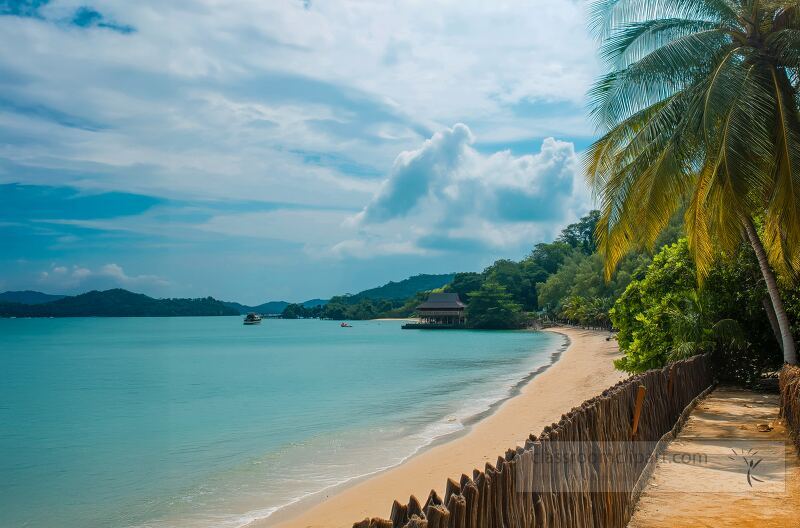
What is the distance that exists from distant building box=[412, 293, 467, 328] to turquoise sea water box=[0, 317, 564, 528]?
191 ft

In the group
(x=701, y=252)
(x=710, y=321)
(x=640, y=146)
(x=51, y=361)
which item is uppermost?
(x=640, y=146)

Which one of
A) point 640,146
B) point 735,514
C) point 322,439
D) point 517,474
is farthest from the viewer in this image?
point 322,439

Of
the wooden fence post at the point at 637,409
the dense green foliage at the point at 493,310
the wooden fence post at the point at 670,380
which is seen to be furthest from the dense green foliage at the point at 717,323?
the dense green foliage at the point at 493,310

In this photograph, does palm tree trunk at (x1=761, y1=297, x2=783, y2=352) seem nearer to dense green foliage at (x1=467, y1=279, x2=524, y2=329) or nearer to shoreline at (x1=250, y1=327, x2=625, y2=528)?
shoreline at (x1=250, y1=327, x2=625, y2=528)

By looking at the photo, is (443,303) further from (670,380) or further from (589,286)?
(670,380)

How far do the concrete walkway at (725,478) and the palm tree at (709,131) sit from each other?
2.58 metres

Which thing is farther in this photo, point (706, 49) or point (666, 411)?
point (706, 49)

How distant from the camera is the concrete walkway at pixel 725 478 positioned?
5258 millimetres

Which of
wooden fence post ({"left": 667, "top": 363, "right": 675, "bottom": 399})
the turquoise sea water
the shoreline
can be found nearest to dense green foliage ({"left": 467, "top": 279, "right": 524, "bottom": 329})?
the turquoise sea water

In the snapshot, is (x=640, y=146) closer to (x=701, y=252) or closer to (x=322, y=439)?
(x=701, y=252)

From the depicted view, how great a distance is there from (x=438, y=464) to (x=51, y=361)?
4778 centimetres

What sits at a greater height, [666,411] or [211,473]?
[666,411]

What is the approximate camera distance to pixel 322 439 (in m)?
15.6

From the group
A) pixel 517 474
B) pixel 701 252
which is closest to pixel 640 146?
pixel 701 252
